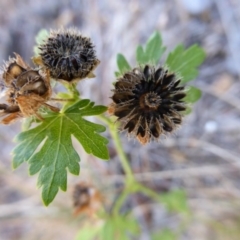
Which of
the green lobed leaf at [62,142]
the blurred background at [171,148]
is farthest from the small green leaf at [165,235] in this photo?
the green lobed leaf at [62,142]

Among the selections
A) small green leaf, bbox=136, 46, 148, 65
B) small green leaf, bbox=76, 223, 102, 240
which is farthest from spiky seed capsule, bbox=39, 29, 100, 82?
small green leaf, bbox=76, 223, 102, 240

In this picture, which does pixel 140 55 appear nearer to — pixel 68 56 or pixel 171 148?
pixel 68 56

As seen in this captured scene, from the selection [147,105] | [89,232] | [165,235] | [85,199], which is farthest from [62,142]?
[165,235]

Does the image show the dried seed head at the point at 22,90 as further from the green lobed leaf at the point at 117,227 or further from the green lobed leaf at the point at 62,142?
the green lobed leaf at the point at 117,227

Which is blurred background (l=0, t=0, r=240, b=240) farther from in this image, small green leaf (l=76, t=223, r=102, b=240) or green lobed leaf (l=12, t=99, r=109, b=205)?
green lobed leaf (l=12, t=99, r=109, b=205)

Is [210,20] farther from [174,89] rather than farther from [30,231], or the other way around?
[30,231]

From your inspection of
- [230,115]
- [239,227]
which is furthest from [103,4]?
[239,227]
